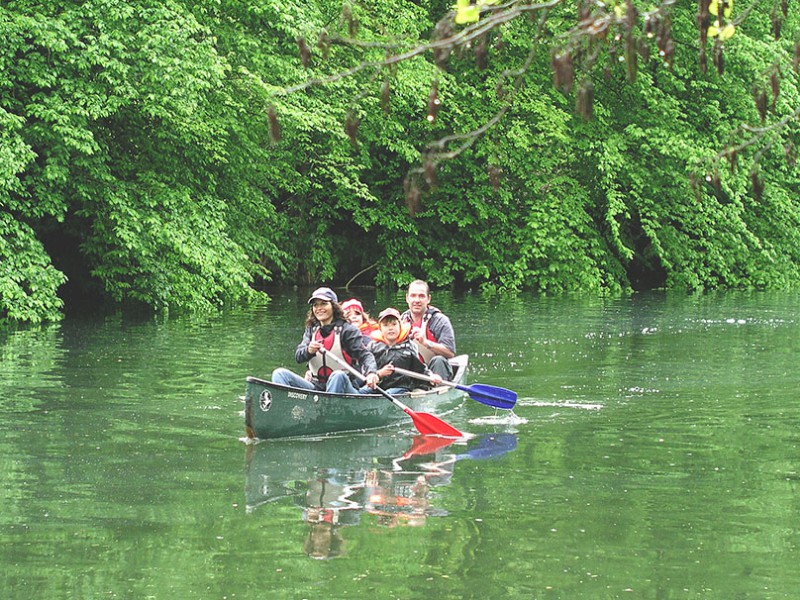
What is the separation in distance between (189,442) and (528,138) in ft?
65.6

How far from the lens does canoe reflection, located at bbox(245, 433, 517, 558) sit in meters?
7.88

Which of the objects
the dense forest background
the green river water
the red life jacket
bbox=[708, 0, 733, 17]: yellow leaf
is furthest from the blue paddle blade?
bbox=[708, 0, 733, 17]: yellow leaf

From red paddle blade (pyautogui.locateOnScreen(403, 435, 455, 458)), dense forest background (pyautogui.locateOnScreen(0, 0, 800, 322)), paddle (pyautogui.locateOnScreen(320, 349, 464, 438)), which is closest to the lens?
red paddle blade (pyautogui.locateOnScreen(403, 435, 455, 458))

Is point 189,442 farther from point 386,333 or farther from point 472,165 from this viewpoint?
point 472,165

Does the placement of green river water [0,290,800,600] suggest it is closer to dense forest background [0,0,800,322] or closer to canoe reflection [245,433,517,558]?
canoe reflection [245,433,517,558]

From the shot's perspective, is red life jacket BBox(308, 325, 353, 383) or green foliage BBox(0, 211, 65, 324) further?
green foliage BBox(0, 211, 65, 324)

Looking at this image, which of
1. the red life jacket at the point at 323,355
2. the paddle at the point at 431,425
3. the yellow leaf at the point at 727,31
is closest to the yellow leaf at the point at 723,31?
the yellow leaf at the point at 727,31

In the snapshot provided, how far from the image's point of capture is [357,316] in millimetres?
12828

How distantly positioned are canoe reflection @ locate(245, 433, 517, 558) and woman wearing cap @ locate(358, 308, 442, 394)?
122 cm

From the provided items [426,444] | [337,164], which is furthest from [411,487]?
[337,164]

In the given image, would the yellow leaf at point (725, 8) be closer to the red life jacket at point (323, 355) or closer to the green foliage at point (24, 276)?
the red life jacket at point (323, 355)

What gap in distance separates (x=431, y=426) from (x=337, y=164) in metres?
17.7

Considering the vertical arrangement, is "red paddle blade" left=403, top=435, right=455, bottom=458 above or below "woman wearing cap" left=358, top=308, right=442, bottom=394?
below

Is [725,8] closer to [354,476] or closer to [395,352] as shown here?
[354,476]
